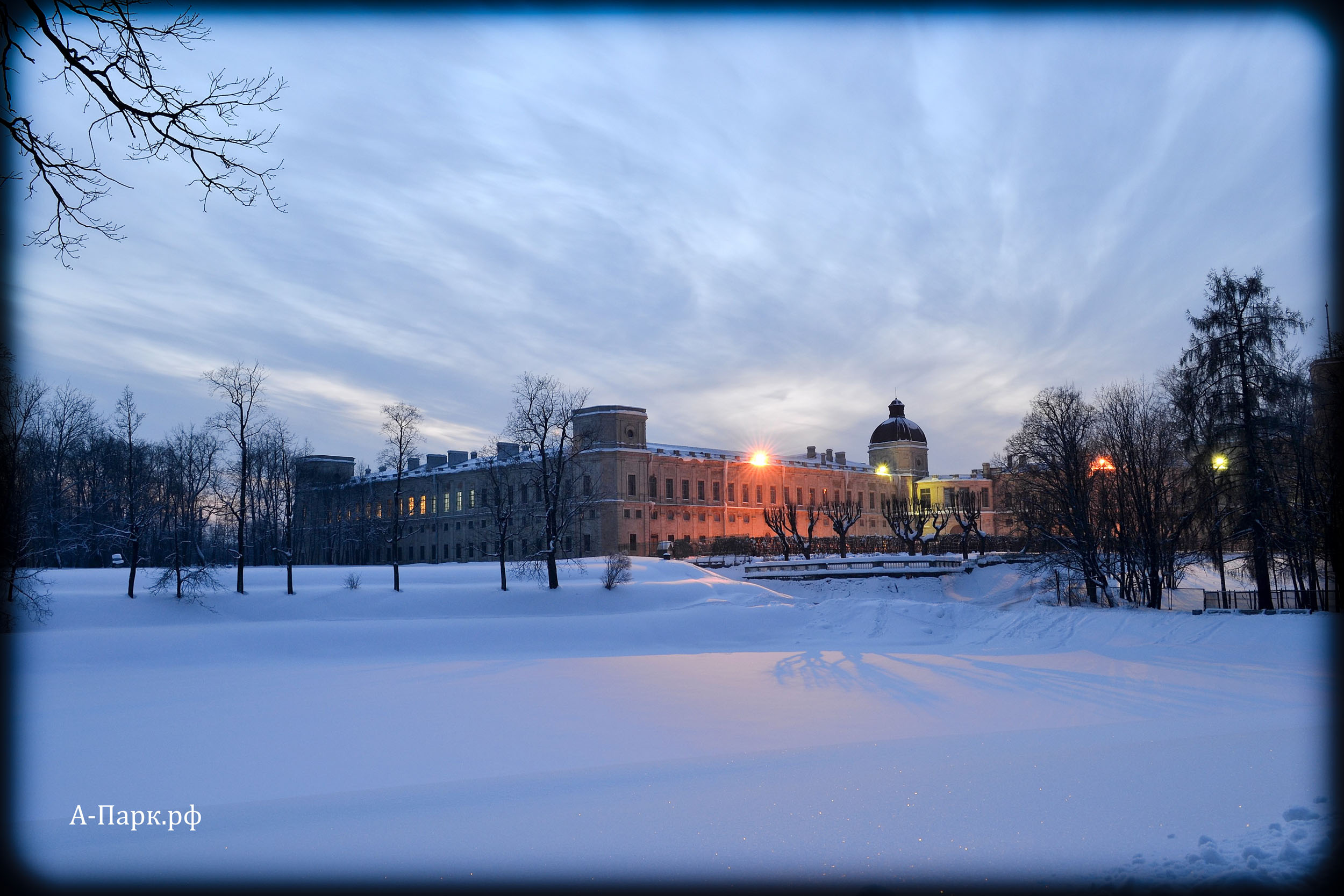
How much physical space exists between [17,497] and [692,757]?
16687 mm

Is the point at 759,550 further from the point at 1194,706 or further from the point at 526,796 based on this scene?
the point at 526,796

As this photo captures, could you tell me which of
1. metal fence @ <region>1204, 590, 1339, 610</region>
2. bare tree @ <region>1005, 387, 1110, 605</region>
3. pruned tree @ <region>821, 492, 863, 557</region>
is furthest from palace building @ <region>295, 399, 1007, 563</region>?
metal fence @ <region>1204, 590, 1339, 610</region>

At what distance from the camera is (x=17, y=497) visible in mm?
18375

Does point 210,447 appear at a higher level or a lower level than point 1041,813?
higher

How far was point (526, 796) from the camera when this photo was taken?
8.99 m

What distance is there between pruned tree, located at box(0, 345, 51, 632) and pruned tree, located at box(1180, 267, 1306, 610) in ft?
→ 92.3

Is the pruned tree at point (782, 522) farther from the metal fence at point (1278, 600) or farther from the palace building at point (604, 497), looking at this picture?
the metal fence at point (1278, 600)

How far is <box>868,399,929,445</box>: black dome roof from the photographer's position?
343ft

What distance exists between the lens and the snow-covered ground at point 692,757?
693 centimetres

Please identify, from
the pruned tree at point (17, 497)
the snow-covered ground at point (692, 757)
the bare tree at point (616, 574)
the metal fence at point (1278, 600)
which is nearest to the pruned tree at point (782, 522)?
the bare tree at point (616, 574)

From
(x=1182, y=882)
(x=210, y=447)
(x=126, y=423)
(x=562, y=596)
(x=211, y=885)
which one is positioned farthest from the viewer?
(x=210, y=447)

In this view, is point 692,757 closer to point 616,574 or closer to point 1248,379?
point 1248,379

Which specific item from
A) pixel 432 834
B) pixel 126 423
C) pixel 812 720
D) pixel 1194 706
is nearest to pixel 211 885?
pixel 432 834

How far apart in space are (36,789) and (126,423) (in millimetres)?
29261
